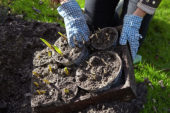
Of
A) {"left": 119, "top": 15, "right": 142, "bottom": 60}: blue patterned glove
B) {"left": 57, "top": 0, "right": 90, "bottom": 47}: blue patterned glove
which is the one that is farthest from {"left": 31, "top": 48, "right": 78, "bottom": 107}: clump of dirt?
{"left": 119, "top": 15, "right": 142, "bottom": 60}: blue patterned glove

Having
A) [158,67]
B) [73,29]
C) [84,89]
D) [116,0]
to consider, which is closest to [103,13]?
[116,0]

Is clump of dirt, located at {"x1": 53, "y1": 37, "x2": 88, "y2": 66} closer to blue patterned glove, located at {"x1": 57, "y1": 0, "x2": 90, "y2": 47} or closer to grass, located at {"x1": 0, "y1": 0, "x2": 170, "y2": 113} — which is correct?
blue patterned glove, located at {"x1": 57, "y1": 0, "x2": 90, "y2": 47}

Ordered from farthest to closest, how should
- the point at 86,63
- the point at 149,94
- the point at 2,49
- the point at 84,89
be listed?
1. the point at 2,49
2. the point at 149,94
3. the point at 86,63
4. the point at 84,89

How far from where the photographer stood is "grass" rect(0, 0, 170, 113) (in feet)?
8.00

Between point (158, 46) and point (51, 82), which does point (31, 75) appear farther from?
point (158, 46)

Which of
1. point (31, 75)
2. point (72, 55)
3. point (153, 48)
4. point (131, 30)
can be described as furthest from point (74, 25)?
point (153, 48)

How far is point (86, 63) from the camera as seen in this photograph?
192 centimetres

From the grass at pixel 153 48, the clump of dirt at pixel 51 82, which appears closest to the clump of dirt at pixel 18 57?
the grass at pixel 153 48

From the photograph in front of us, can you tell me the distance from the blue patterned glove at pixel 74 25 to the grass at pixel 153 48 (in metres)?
1.09

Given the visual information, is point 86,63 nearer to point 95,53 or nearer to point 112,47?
point 95,53

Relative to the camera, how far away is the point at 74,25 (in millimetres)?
2123

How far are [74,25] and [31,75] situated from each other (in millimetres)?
1026

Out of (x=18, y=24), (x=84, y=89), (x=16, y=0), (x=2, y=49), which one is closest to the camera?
(x=84, y=89)

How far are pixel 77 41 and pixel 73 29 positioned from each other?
0.16m
